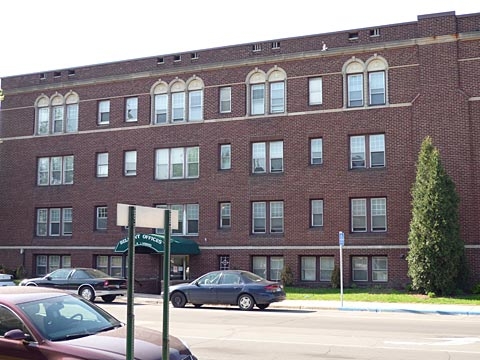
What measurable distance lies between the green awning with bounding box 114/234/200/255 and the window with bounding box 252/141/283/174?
16.6 feet

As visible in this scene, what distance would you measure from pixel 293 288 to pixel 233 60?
40.4 ft

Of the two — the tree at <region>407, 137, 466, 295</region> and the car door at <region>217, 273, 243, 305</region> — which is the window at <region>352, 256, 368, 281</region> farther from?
the car door at <region>217, 273, 243, 305</region>

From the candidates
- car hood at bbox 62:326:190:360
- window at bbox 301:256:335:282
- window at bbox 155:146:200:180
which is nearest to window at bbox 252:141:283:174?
window at bbox 155:146:200:180

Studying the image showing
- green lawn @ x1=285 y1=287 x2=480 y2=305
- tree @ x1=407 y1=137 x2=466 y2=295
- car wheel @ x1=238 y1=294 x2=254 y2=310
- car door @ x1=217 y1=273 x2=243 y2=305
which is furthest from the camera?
tree @ x1=407 y1=137 x2=466 y2=295

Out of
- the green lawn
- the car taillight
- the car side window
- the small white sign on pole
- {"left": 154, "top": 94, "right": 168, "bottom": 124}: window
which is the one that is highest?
{"left": 154, "top": 94, "right": 168, "bottom": 124}: window

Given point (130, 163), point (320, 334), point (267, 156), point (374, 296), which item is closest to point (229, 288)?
point (374, 296)

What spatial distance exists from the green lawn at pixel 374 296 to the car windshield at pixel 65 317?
18.8 metres

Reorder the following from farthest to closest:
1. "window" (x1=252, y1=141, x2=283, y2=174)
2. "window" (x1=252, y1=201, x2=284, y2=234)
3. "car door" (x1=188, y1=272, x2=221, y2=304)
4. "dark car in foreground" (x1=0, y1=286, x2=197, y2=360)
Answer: "window" (x1=252, y1=141, x2=283, y2=174)
"window" (x1=252, y1=201, x2=284, y2=234)
"car door" (x1=188, y1=272, x2=221, y2=304)
"dark car in foreground" (x1=0, y1=286, x2=197, y2=360)

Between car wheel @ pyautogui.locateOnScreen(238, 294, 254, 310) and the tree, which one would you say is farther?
the tree

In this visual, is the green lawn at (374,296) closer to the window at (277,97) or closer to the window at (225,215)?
the window at (225,215)

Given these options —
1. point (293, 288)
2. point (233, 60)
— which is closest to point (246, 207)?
point (293, 288)

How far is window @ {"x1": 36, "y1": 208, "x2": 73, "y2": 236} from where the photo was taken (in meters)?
37.1

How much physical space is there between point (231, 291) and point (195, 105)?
14149 millimetres

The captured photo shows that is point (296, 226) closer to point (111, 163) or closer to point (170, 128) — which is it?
point (170, 128)
